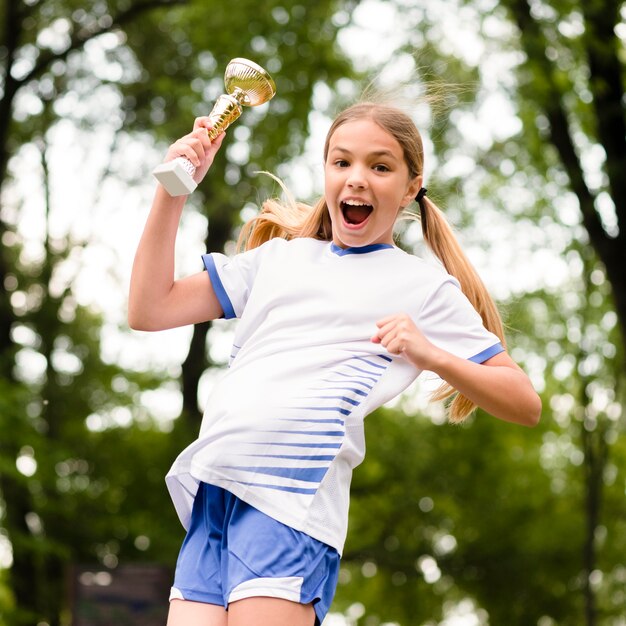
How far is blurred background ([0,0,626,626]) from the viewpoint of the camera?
33.6 ft

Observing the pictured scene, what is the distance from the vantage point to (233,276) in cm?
270

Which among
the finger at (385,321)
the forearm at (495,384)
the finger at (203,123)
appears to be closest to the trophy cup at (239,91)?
the finger at (203,123)

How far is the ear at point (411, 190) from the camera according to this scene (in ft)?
8.86

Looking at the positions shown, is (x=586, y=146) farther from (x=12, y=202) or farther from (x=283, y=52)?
(x=12, y=202)

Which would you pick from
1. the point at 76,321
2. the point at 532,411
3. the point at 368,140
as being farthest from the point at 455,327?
the point at 76,321

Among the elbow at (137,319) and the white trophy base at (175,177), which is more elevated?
the white trophy base at (175,177)

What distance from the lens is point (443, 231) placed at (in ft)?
9.37

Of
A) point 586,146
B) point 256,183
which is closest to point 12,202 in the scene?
point 256,183

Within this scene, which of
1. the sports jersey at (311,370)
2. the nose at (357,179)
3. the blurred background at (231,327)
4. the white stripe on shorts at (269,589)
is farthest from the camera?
the blurred background at (231,327)

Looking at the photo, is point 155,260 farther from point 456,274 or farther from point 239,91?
point 456,274

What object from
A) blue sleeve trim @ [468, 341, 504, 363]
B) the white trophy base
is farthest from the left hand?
the white trophy base

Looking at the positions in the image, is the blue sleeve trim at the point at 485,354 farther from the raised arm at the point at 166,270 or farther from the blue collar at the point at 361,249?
the raised arm at the point at 166,270

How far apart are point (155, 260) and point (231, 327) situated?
1332cm

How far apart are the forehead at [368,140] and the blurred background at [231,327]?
6106 mm
